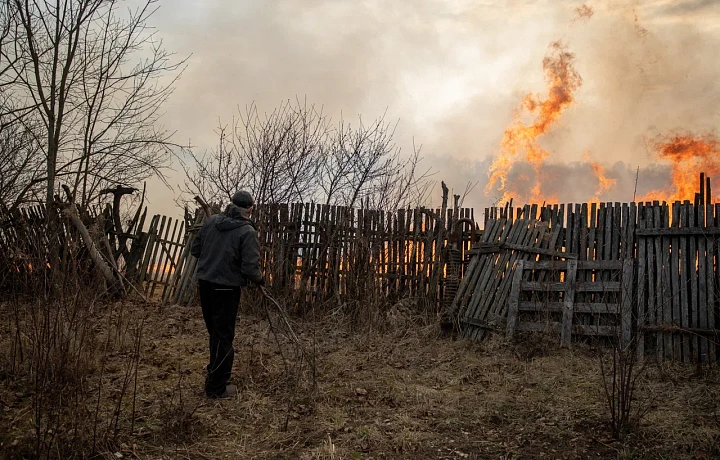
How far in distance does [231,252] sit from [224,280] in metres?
0.28

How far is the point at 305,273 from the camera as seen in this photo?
392 inches

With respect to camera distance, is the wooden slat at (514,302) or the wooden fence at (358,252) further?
the wooden fence at (358,252)

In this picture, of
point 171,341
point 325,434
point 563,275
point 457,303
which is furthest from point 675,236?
point 171,341

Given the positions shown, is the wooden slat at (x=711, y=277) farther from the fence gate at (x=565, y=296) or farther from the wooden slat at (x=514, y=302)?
the wooden slat at (x=514, y=302)

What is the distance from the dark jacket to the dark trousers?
11 centimetres

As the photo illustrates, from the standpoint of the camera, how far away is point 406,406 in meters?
5.14

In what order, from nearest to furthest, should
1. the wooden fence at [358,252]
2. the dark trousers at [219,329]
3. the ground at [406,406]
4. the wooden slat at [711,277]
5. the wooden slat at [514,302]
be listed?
the ground at [406,406]
the dark trousers at [219,329]
the wooden slat at [711,277]
the wooden slat at [514,302]
the wooden fence at [358,252]

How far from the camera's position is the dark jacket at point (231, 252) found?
510cm

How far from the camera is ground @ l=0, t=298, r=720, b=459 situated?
4.16 metres

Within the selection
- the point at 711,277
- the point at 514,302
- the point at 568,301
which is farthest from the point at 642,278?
the point at 514,302

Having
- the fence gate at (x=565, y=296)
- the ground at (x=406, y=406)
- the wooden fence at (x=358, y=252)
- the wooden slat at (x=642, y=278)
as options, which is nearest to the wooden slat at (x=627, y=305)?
the fence gate at (x=565, y=296)

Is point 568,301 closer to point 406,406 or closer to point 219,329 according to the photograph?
point 406,406

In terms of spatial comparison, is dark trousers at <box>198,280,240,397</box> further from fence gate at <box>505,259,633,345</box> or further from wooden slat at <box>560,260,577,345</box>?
wooden slat at <box>560,260,577,345</box>

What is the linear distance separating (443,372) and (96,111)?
26.3 feet
